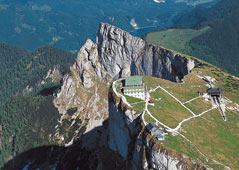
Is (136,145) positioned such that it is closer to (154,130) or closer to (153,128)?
(153,128)

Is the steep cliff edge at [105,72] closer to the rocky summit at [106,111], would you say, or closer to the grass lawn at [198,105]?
the rocky summit at [106,111]

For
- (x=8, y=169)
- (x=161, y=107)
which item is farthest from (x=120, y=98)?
(x=8, y=169)

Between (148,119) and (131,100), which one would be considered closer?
(148,119)

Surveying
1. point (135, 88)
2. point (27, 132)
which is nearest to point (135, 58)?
point (135, 88)

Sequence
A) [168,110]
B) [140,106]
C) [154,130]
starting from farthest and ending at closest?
[140,106], [168,110], [154,130]

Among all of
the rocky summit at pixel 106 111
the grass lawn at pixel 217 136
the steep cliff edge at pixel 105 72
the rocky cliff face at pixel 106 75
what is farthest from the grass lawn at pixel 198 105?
the steep cliff edge at pixel 105 72

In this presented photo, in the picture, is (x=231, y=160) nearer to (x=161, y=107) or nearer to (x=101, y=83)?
(x=161, y=107)
